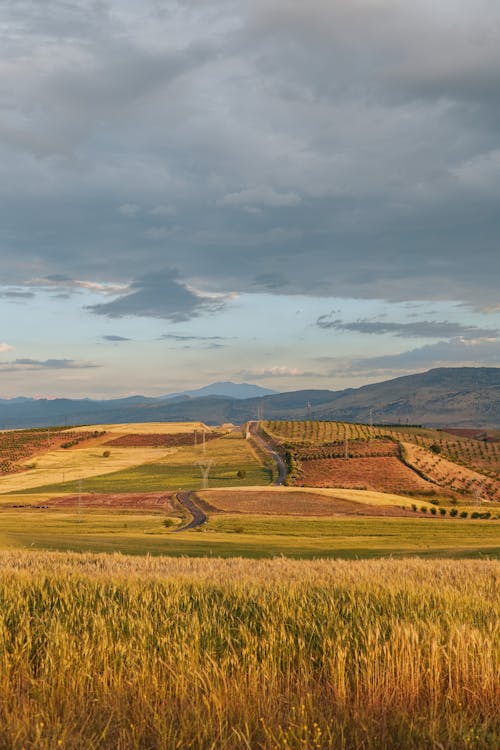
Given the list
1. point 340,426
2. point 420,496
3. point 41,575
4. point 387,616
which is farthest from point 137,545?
point 340,426

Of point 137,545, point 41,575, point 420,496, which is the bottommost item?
point 420,496

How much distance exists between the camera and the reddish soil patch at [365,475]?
108m

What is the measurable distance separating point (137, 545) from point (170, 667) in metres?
31.6

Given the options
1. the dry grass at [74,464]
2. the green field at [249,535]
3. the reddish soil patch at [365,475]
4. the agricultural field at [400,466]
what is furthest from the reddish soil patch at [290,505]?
the dry grass at [74,464]

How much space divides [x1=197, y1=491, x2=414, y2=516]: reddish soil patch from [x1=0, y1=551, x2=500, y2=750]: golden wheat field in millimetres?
71559

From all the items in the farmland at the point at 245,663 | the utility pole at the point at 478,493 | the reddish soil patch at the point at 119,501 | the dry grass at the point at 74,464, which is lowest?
the utility pole at the point at 478,493

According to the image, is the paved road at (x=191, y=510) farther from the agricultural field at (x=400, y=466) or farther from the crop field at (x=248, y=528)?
the agricultural field at (x=400, y=466)

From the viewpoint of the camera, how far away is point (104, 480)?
393 ft

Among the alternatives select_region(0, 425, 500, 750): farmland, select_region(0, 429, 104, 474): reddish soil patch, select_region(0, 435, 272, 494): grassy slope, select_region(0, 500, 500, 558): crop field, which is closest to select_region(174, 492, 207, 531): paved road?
select_region(0, 500, 500, 558): crop field

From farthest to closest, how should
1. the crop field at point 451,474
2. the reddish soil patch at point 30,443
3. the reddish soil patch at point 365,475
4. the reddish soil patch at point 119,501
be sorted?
the reddish soil patch at point 30,443 < the crop field at point 451,474 < the reddish soil patch at point 365,475 < the reddish soil patch at point 119,501

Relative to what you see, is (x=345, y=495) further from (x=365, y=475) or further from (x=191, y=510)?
(x=365, y=475)

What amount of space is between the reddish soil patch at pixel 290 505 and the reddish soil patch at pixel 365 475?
22.4m

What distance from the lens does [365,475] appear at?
369 ft

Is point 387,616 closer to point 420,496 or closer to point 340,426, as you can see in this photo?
point 420,496
